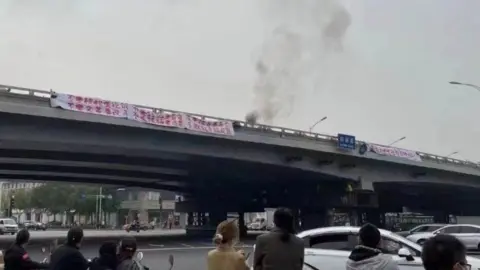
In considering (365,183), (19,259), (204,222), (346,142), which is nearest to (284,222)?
(19,259)

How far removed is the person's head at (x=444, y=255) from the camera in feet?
9.93

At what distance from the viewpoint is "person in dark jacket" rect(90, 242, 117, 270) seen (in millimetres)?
6031

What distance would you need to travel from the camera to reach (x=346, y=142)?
41219 millimetres

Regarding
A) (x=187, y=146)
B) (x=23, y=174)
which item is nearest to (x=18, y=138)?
(x=187, y=146)

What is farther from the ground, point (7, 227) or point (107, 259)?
point (7, 227)

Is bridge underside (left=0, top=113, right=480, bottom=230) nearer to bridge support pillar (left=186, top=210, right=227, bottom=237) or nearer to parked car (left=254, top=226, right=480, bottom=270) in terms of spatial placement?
bridge support pillar (left=186, top=210, right=227, bottom=237)

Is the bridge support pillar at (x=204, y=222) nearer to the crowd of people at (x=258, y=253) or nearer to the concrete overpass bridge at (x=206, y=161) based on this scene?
the concrete overpass bridge at (x=206, y=161)

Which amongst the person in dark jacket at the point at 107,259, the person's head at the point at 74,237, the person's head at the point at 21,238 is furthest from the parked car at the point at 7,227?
the person in dark jacket at the point at 107,259

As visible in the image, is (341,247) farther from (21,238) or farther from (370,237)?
(370,237)

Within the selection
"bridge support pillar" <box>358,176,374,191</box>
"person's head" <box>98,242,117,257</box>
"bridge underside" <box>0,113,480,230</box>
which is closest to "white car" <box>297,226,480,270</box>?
"person's head" <box>98,242,117,257</box>

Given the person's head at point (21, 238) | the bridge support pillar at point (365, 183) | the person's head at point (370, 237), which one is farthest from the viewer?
the bridge support pillar at point (365, 183)

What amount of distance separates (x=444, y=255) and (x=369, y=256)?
2.19m

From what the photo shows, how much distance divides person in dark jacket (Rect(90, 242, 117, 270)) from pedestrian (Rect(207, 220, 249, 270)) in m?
1.12

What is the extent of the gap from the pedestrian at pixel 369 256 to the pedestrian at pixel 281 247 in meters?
0.63
